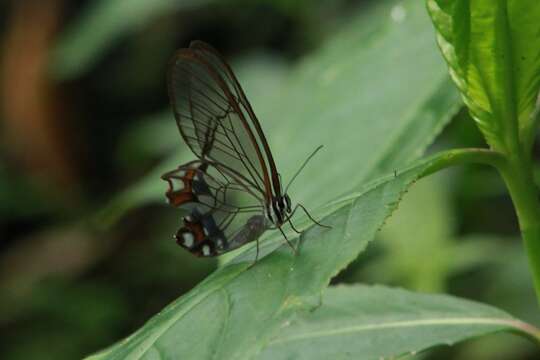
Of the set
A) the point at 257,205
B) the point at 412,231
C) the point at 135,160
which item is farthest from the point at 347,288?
the point at 135,160

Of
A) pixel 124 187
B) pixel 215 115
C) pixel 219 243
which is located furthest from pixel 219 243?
pixel 124 187

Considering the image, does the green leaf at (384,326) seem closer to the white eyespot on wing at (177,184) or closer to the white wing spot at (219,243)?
the white wing spot at (219,243)

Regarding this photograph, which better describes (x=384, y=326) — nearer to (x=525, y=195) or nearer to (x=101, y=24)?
(x=525, y=195)

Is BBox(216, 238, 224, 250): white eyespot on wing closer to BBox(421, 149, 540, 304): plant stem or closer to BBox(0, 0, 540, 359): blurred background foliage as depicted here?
BBox(421, 149, 540, 304): plant stem

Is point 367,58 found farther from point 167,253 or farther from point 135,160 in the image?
point 135,160

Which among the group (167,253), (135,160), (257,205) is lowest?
(167,253)
